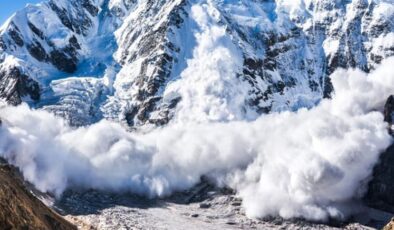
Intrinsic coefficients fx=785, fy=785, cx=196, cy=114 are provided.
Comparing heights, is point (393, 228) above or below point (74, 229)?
below

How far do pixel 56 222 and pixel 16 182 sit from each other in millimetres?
10804

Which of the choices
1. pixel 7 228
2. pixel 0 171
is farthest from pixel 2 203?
pixel 0 171

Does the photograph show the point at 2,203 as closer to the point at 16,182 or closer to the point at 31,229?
the point at 31,229

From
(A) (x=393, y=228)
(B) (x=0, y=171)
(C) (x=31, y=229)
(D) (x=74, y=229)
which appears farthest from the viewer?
(D) (x=74, y=229)

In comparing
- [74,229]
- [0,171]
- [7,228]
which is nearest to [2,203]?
[7,228]

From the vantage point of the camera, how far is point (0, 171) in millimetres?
141875

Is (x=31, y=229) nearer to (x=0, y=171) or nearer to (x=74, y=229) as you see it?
(x=0, y=171)

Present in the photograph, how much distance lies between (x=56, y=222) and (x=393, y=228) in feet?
232

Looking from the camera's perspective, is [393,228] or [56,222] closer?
[393,228]

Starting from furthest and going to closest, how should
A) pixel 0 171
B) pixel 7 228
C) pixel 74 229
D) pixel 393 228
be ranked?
pixel 74 229 → pixel 0 171 → pixel 7 228 → pixel 393 228

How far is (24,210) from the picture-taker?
124m

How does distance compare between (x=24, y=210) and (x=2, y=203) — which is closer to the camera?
(x=2, y=203)

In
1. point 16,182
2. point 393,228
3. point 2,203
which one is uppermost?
point 16,182

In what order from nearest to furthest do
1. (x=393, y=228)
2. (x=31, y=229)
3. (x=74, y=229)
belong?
1. (x=393, y=228)
2. (x=31, y=229)
3. (x=74, y=229)
